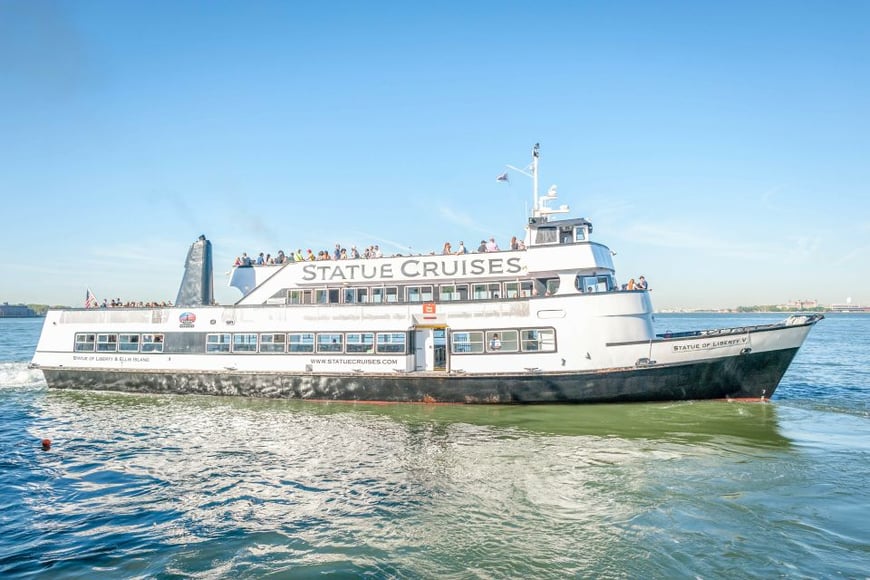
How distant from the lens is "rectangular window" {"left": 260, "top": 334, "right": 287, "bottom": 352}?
23.9 meters

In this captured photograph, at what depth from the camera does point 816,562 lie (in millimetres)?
8227

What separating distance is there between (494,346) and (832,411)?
1344cm

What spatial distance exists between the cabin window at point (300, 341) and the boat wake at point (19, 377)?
55.3 feet

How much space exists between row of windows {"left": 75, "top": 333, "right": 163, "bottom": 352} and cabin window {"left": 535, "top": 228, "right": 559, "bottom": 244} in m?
19.3

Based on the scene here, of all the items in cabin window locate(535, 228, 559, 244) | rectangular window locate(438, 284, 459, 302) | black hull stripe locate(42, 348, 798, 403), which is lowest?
black hull stripe locate(42, 348, 798, 403)

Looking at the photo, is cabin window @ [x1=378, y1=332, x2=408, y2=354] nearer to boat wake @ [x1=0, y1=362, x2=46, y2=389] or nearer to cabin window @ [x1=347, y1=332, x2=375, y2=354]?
cabin window @ [x1=347, y1=332, x2=375, y2=354]

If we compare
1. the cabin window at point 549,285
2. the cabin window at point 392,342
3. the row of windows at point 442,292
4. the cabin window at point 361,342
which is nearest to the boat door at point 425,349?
the cabin window at point 392,342

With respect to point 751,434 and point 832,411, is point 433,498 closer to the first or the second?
point 751,434

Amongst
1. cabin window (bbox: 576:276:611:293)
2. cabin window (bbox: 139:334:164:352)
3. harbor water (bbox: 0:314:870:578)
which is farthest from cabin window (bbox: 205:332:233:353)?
cabin window (bbox: 576:276:611:293)

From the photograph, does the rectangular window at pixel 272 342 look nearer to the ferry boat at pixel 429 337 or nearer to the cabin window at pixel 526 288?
the ferry boat at pixel 429 337

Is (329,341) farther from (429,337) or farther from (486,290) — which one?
(486,290)

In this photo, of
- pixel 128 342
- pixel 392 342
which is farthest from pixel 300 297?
pixel 128 342

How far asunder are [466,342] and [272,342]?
30.7 ft

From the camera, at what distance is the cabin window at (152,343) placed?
25.7 meters
